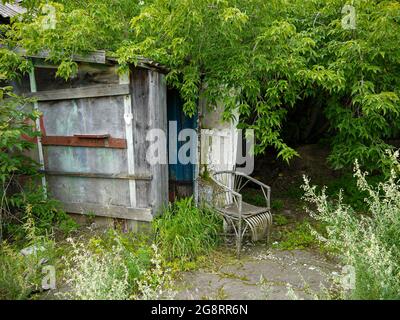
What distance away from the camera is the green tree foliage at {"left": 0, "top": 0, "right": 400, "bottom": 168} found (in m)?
4.29

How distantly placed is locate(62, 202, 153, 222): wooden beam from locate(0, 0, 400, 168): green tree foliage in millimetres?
1679

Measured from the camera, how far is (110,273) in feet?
11.7

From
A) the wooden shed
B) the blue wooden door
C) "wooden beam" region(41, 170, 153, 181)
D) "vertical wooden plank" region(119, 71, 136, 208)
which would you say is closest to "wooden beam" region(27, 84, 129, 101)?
the wooden shed

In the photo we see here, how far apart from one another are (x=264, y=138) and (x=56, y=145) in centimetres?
338

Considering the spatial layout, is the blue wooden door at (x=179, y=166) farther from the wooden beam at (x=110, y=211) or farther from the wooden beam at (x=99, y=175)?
the wooden beam at (x=110, y=211)

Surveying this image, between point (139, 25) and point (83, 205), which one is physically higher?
point (139, 25)

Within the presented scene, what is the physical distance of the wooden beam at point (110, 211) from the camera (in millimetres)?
5055

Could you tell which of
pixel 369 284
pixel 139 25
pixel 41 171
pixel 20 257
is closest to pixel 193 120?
pixel 139 25

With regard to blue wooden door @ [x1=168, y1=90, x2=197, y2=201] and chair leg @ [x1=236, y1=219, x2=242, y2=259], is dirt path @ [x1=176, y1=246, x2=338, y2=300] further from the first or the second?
blue wooden door @ [x1=168, y1=90, x2=197, y2=201]

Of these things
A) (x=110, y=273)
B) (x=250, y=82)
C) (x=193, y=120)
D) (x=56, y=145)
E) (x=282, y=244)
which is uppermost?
(x=250, y=82)

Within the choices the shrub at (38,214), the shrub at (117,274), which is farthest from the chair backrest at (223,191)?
the shrub at (38,214)
